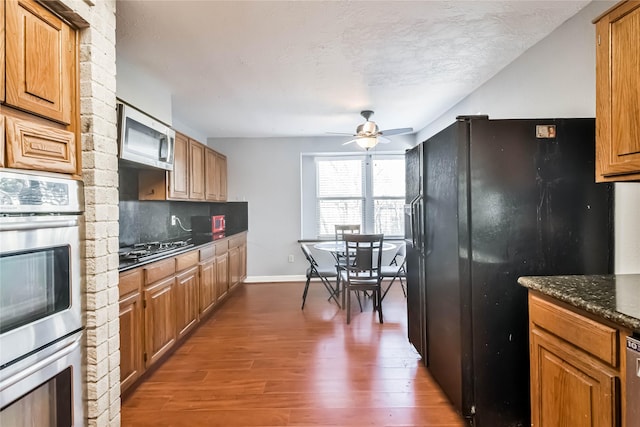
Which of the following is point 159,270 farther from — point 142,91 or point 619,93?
point 619,93

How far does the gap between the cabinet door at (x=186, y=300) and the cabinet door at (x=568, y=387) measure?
2.59 metres

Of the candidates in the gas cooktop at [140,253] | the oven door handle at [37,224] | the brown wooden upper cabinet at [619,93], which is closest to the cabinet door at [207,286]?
the gas cooktop at [140,253]

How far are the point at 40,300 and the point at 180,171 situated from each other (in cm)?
225

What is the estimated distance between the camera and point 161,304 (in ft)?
8.04

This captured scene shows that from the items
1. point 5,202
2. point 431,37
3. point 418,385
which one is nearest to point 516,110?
point 431,37

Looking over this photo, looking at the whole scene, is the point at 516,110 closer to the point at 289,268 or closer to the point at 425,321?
the point at 425,321

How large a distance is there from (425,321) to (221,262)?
2589 mm

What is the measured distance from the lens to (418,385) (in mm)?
2205

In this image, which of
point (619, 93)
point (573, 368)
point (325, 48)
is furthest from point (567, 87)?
Answer: point (573, 368)

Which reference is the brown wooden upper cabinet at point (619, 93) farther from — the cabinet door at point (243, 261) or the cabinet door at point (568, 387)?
the cabinet door at point (243, 261)

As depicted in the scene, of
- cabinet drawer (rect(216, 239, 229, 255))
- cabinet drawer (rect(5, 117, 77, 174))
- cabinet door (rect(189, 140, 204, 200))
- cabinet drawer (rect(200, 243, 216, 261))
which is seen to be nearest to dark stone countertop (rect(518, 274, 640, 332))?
cabinet drawer (rect(5, 117, 77, 174))

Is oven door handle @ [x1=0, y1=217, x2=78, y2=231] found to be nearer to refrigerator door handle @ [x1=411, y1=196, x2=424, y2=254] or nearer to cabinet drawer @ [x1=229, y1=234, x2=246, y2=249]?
refrigerator door handle @ [x1=411, y1=196, x2=424, y2=254]

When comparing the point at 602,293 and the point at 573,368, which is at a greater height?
the point at 602,293

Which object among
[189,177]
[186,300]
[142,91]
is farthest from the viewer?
Answer: [189,177]
